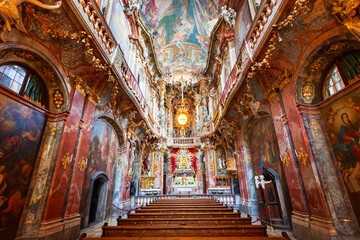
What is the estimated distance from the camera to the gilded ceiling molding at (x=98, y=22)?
5.40m

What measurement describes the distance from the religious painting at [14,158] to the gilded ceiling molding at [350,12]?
28.5 feet

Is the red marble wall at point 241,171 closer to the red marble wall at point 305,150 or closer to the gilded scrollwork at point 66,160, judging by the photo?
the red marble wall at point 305,150

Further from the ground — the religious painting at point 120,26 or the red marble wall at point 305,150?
the religious painting at point 120,26

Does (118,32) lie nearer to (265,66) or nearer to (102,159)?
(102,159)

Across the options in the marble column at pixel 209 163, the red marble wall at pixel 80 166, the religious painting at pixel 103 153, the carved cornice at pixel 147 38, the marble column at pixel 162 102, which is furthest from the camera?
the marble column at pixel 162 102

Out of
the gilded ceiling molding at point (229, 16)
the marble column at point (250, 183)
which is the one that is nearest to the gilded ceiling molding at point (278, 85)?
the marble column at point (250, 183)

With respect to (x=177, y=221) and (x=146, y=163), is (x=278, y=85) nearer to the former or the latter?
(x=177, y=221)

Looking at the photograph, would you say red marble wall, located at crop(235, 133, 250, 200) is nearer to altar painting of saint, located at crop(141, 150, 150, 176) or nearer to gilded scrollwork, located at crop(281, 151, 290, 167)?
gilded scrollwork, located at crop(281, 151, 290, 167)

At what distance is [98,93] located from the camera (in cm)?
763

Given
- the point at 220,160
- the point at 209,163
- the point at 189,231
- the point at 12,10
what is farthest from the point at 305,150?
the point at 209,163

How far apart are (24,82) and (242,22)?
34.1 feet

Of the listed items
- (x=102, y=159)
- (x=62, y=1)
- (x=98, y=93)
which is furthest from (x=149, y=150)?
(x=62, y=1)

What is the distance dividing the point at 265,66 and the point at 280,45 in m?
0.81

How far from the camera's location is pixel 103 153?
895 centimetres
